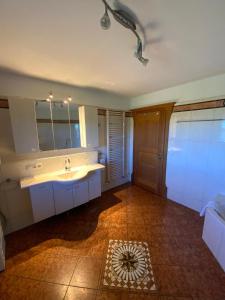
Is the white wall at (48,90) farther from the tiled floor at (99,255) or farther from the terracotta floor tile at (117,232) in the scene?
the terracotta floor tile at (117,232)

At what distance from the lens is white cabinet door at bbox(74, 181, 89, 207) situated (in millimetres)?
2281

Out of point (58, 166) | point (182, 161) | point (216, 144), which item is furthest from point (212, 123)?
point (58, 166)

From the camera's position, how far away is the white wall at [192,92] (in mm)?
2008

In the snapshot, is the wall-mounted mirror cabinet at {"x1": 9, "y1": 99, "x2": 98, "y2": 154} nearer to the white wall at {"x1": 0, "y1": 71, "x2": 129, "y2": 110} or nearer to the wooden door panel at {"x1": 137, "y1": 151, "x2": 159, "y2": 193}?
the white wall at {"x1": 0, "y1": 71, "x2": 129, "y2": 110}

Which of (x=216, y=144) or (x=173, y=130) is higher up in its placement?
(x=173, y=130)

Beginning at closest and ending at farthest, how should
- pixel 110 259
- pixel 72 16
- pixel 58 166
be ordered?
pixel 72 16
pixel 110 259
pixel 58 166

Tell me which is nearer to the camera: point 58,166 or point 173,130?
point 58,166

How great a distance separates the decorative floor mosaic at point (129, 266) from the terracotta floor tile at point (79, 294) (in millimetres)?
150

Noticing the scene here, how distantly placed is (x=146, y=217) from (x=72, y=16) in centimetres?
266

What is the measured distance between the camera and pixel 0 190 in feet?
6.23

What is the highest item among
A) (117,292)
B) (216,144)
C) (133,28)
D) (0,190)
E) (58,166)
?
(133,28)

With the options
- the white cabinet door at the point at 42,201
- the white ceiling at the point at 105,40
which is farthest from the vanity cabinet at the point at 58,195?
the white ceiling at the point at 105,40

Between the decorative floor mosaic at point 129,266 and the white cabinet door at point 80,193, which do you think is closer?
the decorative floor mosaic at point 129,266

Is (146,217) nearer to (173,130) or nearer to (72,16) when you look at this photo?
(173,130)
